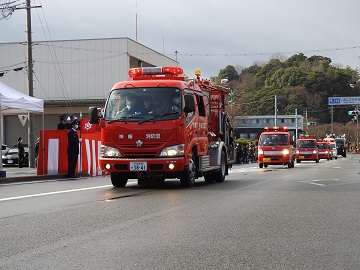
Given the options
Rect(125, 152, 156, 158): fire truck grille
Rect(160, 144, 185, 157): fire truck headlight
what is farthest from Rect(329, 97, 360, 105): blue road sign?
Rect(125, 152, 156, 158): fire truck grille

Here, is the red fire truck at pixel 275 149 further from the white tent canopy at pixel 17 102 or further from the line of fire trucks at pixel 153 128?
the line of fire trucks at pixel 153 128

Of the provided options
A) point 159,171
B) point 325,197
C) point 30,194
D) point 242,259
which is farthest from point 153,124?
point 242,259

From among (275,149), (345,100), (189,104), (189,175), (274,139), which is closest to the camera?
(189,104)

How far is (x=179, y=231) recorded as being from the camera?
Answer: 732 centimetres

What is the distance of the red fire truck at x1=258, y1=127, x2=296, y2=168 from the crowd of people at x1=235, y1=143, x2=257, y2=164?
9.64m

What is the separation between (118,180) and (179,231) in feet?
24.2

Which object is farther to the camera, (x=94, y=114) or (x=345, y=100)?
(x=345, y=100)

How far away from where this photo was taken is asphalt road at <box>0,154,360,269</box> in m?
5.55

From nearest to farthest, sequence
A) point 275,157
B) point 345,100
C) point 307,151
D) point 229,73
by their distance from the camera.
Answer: point 275,157
point 307,151
point 345,100
point 229,73

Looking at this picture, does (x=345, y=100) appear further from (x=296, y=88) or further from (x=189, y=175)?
(x=189, y=175)

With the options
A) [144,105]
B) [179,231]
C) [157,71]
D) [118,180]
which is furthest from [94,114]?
[179,231]

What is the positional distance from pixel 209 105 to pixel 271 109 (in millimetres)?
80771

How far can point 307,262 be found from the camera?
552 cm

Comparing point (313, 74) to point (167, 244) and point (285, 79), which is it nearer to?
point (285, 79)
